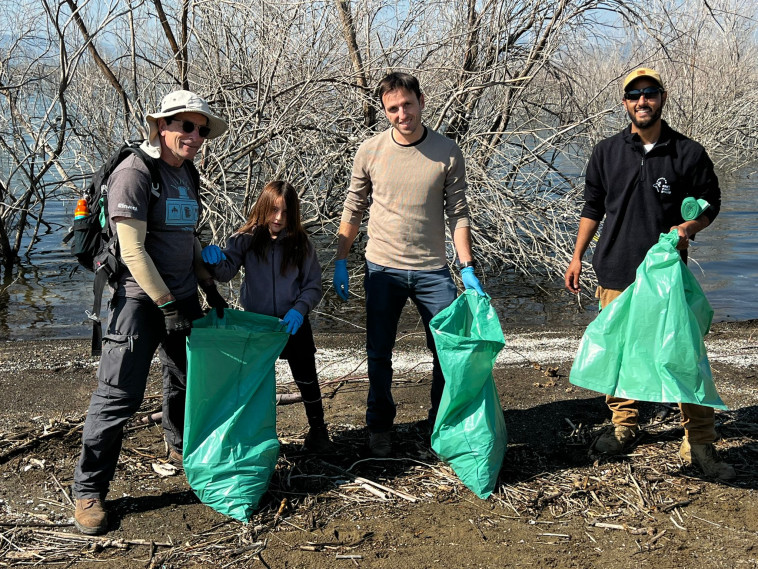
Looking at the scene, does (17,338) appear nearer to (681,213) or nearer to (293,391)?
(293,391)

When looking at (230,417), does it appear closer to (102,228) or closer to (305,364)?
(305,364)

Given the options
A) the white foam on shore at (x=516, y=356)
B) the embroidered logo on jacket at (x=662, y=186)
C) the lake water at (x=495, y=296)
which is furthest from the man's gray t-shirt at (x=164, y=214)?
the lake water at (x=495, y=296)

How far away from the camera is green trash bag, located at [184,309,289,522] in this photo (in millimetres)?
3102

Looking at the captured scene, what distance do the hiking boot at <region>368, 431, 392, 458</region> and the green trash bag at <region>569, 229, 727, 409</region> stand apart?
0.98m

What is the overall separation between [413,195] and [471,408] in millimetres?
1029

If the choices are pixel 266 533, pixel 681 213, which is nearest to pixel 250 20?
pixel 681 213

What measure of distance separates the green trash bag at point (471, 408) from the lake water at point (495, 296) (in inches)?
153

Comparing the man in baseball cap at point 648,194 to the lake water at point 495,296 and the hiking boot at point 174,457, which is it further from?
the lake water at point 495,296

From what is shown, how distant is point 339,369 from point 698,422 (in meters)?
2.42

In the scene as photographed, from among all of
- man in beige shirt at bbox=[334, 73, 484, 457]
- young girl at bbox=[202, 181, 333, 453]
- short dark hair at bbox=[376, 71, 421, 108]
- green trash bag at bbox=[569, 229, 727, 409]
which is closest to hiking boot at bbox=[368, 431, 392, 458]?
man in beige shirt at bbox=[334, 73, 484, 457]

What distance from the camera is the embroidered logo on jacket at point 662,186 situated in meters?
3.43

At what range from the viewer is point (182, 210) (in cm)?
310

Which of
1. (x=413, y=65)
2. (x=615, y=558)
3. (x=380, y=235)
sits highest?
(x=413, y=65)

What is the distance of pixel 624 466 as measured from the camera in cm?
356
